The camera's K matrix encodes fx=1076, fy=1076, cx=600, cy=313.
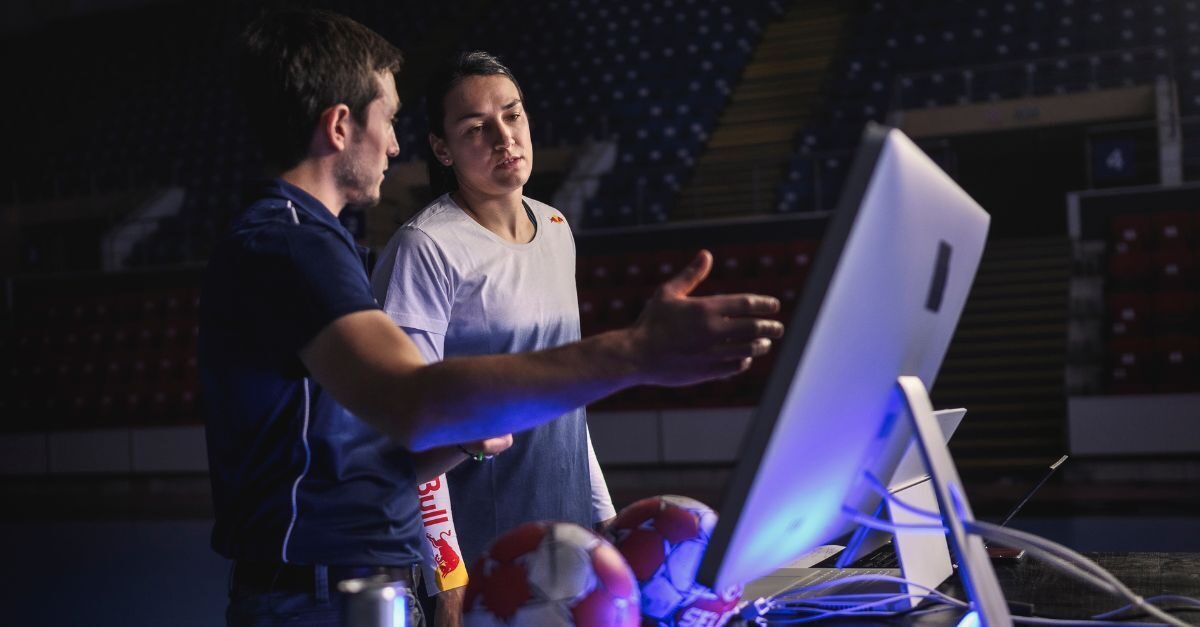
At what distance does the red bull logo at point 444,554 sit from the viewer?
1646mm

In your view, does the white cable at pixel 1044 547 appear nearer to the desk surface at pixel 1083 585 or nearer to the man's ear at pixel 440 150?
the desk surface at pixel 1083 585

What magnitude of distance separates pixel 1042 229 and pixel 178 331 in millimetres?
10158

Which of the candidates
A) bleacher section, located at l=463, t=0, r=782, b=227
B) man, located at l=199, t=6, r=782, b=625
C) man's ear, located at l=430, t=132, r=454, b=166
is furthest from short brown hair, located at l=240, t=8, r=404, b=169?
bleacher section, located at l=463, t=0, r=782, b=227

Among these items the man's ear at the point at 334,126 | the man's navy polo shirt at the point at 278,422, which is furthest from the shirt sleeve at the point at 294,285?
the man's ear at the point at 334,126

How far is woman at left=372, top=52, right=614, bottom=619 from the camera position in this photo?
1840mm

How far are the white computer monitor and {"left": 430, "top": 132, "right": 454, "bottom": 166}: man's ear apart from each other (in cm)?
115

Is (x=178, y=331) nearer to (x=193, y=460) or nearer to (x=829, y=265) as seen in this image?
(x=193, y=460)

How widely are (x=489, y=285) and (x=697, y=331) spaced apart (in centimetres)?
107

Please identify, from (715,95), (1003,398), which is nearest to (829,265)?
(1003,398)

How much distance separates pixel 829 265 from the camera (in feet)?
2.53

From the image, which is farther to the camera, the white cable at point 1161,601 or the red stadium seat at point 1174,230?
the red stadium seat at point 1174,230

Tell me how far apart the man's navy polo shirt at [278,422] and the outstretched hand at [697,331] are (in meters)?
0.32

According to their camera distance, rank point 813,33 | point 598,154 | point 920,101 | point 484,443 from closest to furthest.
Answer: point 484,443 < point 920,101 < point 598,154 < point 813,33

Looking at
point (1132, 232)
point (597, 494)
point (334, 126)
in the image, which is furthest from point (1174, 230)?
point (334, 126)
